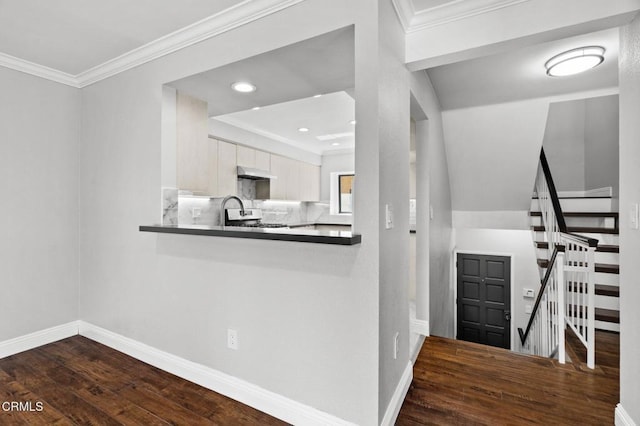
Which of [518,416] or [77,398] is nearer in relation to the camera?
[518,416]

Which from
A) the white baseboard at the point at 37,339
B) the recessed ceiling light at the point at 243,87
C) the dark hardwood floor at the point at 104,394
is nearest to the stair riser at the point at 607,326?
the dark hardwood floor at the point at 104,394

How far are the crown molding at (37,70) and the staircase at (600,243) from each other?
190 inches

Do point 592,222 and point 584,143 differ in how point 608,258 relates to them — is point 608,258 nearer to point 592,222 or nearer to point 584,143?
point 592,222

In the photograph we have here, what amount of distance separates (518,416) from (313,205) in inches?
215

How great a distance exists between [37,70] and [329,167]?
190 inches

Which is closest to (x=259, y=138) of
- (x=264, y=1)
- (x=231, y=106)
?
(x=231, y=106)

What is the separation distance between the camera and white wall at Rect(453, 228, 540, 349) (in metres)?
5.01

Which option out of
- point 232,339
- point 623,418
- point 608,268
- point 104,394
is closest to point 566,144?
point 608,268

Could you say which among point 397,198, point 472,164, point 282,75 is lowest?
point 397,198

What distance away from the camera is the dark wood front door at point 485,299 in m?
5.13

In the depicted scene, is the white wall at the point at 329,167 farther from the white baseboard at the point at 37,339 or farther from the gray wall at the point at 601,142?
the white baseboard at the point at 37,339

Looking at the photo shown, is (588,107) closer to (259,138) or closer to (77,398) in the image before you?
(259,138)

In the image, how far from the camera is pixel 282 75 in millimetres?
2258

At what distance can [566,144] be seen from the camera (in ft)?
16.1
